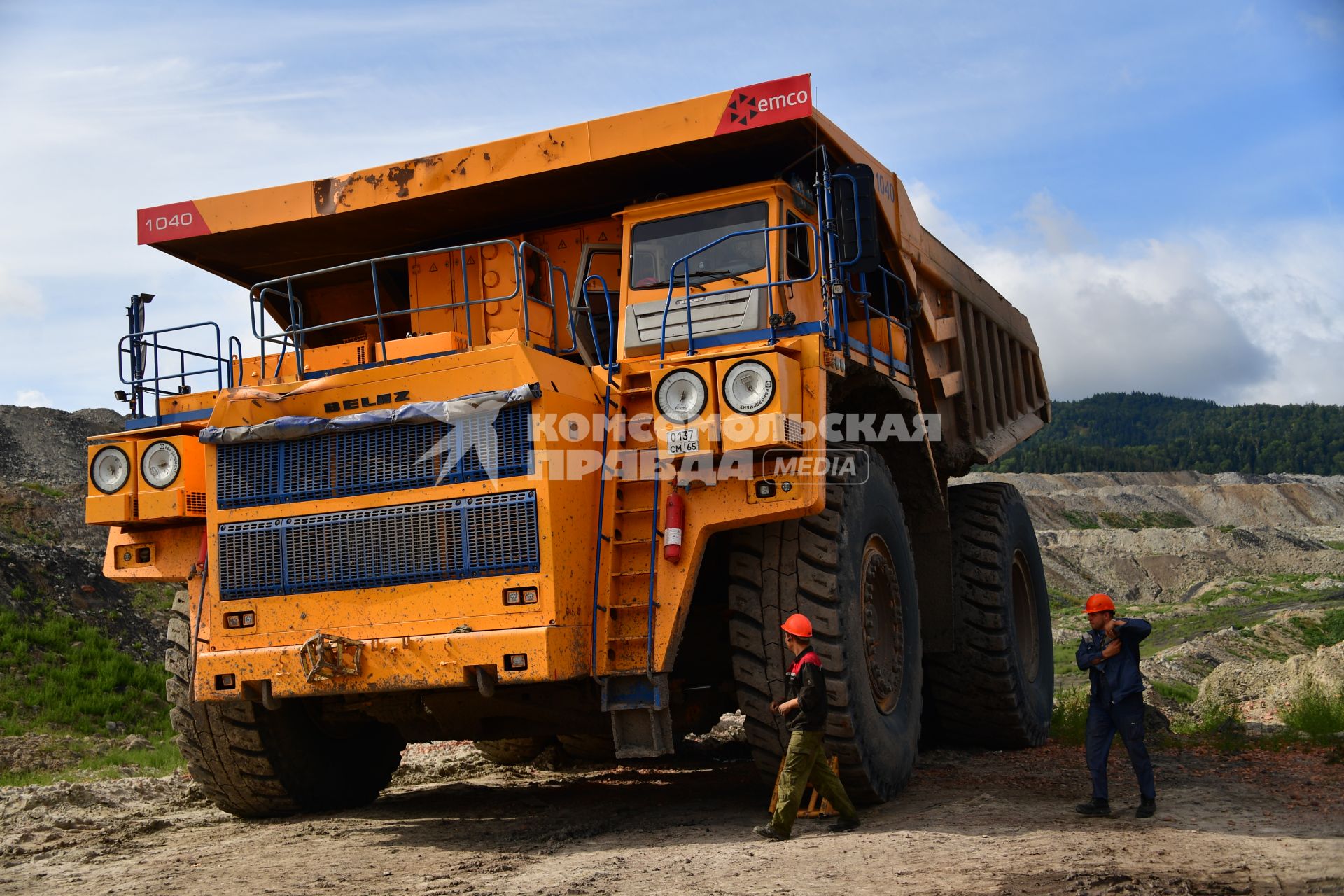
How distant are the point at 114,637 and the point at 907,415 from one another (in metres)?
11.8

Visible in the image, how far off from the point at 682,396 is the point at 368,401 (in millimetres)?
1647

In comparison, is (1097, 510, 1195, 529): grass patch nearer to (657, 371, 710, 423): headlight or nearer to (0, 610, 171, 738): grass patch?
(0, 610, 171, 738): grass patch

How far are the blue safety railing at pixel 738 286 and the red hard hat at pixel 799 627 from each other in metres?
1.36

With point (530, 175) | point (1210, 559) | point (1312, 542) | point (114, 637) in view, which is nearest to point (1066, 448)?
point (1312, 542)

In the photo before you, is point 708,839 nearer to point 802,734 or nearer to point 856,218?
point 802,734

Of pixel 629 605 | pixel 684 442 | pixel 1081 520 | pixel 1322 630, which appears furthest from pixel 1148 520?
pixel 684 442

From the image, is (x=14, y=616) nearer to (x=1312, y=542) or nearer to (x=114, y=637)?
(x=114, y=637)

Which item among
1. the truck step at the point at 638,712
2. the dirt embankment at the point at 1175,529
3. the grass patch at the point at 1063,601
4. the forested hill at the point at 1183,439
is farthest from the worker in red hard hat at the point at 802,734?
the forested hill at the point at 1183,439

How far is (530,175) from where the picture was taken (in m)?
7.59

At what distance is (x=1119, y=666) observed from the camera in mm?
6961

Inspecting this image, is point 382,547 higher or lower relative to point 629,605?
higher

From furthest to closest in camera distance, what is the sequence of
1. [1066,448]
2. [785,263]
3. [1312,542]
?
[1066,448] → [1312,542] → [785,263]

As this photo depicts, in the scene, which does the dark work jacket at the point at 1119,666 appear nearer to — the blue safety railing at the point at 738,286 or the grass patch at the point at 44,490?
the blue safety railing at the point at 738,286

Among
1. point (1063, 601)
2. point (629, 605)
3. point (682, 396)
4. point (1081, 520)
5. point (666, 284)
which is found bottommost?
point (1063, 601)
